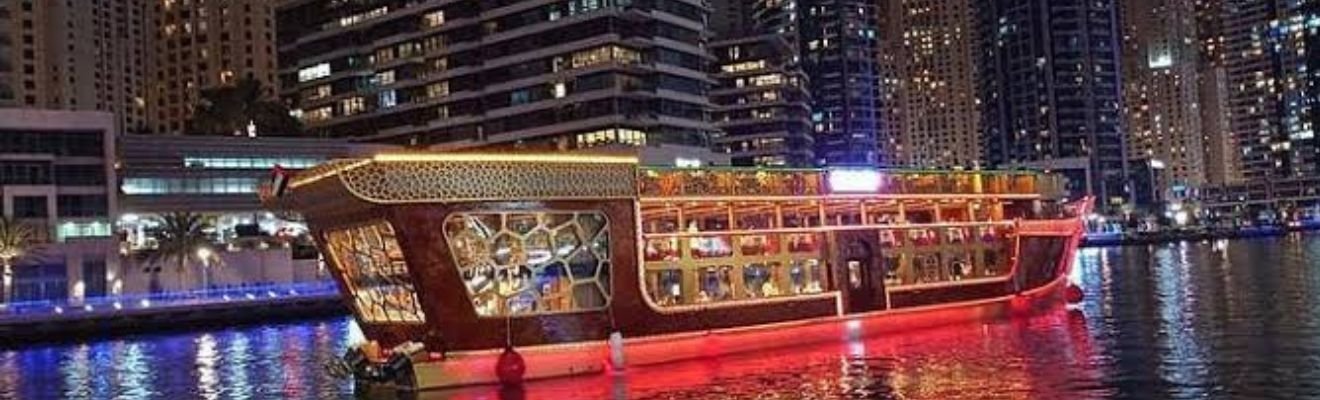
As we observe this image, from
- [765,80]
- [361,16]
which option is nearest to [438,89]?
[361,16]

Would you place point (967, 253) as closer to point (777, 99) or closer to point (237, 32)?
point (777, 99)

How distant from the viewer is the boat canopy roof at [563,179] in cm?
2841

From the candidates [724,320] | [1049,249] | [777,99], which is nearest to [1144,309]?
[1049,249]

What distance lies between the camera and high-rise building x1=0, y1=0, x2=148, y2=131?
422ft

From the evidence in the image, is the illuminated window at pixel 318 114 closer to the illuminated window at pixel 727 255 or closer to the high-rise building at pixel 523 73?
the high-rise building at pixel 523 73

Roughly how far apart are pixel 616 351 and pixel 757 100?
130881mm

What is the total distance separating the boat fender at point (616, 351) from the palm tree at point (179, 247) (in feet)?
184

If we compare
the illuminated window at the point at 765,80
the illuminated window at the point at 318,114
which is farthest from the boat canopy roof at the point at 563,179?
the illuminated window at the point at 765,80

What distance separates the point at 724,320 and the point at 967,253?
10888mm

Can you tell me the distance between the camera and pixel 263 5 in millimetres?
183625

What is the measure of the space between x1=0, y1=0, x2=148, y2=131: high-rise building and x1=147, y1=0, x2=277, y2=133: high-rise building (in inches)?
97.5

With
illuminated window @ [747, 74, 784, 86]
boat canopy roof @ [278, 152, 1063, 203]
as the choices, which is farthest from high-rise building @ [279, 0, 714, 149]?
boat canopy roof @ [278, 152, 1063, 203]

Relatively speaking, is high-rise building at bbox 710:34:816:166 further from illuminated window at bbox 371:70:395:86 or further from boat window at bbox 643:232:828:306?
boat window at bbox 643:232:828:306

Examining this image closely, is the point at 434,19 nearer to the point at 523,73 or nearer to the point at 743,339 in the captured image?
the point at 523,73
